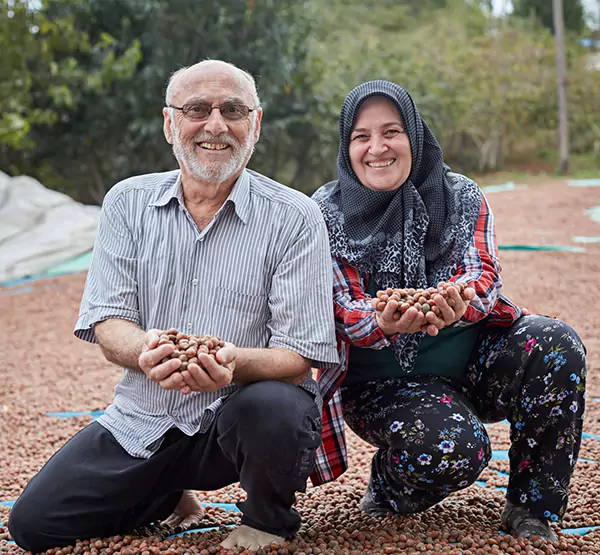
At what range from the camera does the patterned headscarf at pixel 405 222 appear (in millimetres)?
2619

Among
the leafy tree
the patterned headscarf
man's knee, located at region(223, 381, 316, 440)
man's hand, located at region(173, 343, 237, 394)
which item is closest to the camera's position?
man's hand, located at region(173, 343, 237, 394)

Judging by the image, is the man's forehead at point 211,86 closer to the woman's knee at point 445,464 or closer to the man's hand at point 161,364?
the man's hand at point 161,364

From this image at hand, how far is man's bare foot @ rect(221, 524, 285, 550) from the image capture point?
231 cm

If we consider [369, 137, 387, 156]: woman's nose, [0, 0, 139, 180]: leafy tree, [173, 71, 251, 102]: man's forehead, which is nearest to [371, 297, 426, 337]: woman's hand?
[369, 137, 387, 156]: woman's nose

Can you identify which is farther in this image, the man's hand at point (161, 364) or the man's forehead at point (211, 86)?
the man's forehead at point (211, 86)

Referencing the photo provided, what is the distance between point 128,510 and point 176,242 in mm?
845

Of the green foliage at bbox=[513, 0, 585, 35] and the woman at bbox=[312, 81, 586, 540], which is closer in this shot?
the woman at bbox=[312, 81, 586, 540]

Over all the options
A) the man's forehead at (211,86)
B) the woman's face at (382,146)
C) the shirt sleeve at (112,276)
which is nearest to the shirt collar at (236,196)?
the shirt sleeve at (112,276)

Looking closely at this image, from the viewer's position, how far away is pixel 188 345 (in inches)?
84.0

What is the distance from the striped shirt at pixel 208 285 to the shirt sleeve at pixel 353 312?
73 mm

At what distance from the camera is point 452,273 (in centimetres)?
261

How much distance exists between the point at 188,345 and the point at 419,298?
67 cm

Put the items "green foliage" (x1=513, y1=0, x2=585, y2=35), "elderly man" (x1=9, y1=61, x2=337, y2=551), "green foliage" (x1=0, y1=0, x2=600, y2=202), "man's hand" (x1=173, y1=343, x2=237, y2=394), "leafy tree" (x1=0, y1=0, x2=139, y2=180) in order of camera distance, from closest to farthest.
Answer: "man's hand" (x1=173, y1=343, x2=237, y2=394) < "elderly man" (x1=9, y1=61, x2=337, y2=551) < "leafy tree" (x1=0, y1=0, x2=139, y2=180) < "green foliage" (x1=0, y1=0, x2=600, y2=202) < "green foliage" (x1=513, y1=0, x2=585, y2=35)

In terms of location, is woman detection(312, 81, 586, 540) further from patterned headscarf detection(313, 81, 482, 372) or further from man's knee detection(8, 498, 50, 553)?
man's knee detection(8, 498, 50, 553)
